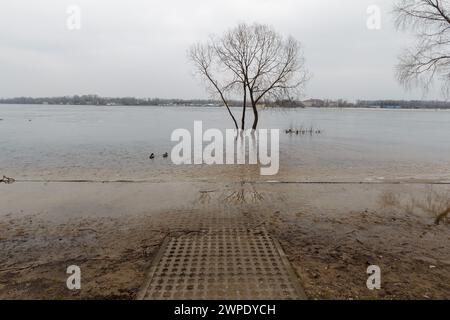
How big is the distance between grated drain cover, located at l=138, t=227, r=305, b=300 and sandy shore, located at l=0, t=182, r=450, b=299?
0.61ft

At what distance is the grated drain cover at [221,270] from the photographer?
3.56 meters

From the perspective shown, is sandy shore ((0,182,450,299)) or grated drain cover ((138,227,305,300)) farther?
sandy shore ((0,182,450,299))

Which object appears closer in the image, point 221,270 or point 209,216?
point 221,270

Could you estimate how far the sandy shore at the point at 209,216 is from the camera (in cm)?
377

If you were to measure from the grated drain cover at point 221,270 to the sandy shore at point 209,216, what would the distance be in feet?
0.61

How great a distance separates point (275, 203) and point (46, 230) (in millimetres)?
4461

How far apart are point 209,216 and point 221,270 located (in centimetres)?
223

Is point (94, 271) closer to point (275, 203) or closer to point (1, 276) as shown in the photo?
point (1, 276)

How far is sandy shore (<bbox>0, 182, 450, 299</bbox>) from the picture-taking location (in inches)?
149

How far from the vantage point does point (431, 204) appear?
23.2ft

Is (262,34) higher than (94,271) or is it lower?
higher

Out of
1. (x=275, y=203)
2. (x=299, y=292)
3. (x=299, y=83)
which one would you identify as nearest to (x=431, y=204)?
(x=275, y=203)

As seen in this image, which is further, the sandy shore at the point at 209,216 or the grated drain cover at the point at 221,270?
the sandy shore at the point at 209,216

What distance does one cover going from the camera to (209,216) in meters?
6.24
